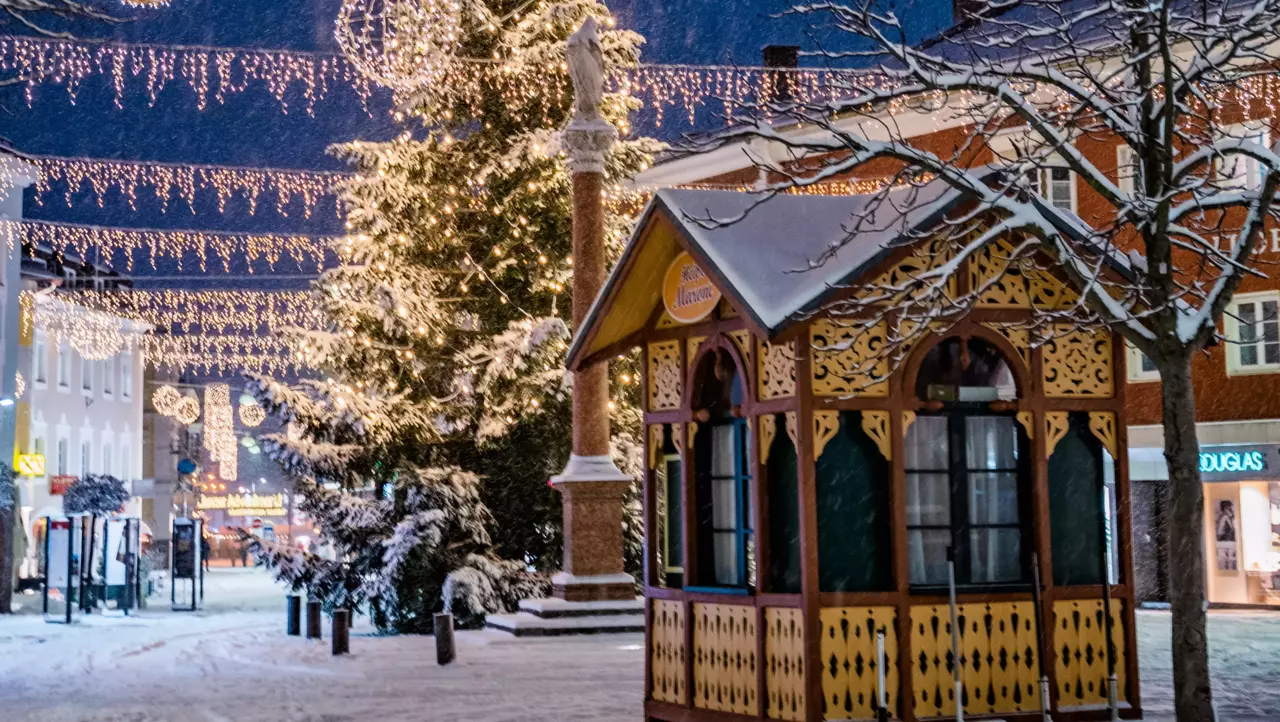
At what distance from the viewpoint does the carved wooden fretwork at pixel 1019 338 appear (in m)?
12.8

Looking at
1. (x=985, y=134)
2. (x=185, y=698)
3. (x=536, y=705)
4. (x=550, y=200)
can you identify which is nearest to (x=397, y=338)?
(x=550, y=200)

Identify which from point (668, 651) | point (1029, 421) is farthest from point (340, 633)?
point (1029, 421)

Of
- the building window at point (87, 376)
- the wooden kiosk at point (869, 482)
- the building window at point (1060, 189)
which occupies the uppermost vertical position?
the building window at point (1060, 189)

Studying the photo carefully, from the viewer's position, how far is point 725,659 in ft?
43.1

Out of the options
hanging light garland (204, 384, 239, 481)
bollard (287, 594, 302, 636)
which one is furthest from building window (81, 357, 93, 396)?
bollard (287, 594, 302, 636)

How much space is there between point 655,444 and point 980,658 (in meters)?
3.30

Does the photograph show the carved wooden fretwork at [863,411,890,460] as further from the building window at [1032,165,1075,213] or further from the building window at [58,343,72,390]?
the building window at [58,343,72,390]

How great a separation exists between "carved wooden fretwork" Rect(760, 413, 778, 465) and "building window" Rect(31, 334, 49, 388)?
1704 inches

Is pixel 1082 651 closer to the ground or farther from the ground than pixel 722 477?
closer to the ground

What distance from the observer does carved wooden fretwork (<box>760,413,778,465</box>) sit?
1256 cm

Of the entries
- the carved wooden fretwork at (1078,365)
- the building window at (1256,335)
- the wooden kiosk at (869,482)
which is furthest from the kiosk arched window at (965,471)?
the building window at (1256,335)

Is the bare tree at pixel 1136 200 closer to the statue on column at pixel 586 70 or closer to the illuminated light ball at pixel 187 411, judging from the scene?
the statue on column at pixel 586 70

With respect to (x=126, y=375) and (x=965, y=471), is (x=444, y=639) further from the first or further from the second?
(x=126, y=375)

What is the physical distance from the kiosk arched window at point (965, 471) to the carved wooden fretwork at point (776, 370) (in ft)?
3.66
